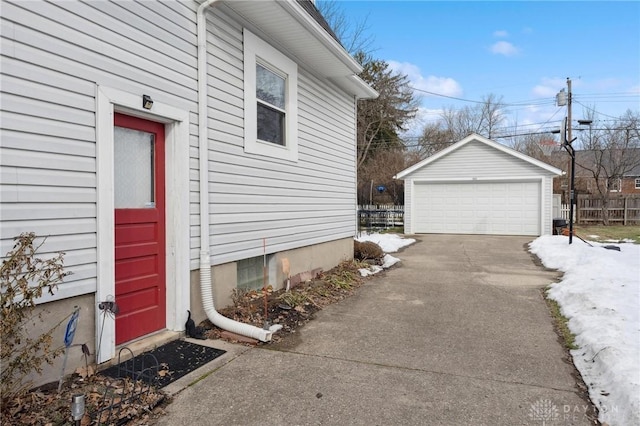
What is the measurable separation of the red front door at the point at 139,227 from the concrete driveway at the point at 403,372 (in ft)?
3.09

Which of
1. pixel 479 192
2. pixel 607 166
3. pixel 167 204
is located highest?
pixel 607 166

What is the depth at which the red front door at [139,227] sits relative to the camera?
11.8ft

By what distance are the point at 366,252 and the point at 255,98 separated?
17.2 feet

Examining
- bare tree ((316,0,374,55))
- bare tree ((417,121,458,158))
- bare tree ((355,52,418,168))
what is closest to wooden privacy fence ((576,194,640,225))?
bare tree ((417,121,458,158))

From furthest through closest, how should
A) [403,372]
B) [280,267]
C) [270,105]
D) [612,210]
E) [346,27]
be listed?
[612,210], [346,27], [280,267], [270,105], [403,372]

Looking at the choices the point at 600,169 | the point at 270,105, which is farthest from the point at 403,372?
the point at 600,169

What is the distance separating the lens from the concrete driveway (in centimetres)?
274

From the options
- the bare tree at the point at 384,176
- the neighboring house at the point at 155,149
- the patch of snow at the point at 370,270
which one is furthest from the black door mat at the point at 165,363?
the bare tree at the point at 384,176

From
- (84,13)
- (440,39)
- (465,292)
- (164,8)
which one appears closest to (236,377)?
(84,13)

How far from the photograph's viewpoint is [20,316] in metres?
2.40

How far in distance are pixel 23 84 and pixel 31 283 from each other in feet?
4.62

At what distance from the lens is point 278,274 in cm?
618

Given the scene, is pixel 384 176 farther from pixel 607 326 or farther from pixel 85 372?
pixel 85 372

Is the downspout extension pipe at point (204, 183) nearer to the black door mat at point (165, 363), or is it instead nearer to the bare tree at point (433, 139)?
the black door mat at point (165, 363)
